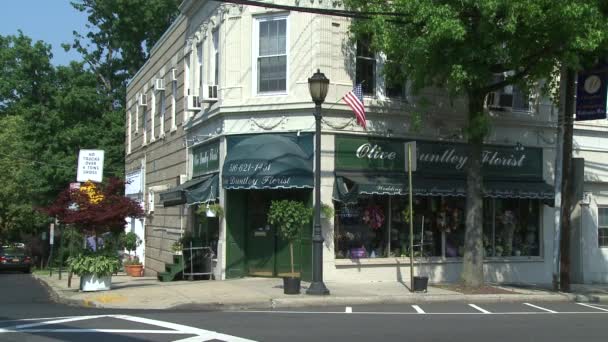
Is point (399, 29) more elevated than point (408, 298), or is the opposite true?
point (399, 29)

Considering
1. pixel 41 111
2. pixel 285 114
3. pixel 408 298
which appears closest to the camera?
pixel 408 298

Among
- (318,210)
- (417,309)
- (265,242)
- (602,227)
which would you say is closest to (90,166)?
(265,242)

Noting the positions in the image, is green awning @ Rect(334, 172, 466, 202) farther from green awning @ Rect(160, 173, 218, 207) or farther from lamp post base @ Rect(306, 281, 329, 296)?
green awning @ Rect(160, 173, 218, 207)

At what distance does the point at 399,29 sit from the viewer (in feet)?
49.3

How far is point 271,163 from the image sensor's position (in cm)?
1653

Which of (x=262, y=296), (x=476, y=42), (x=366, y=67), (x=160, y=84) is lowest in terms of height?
(x=262, y=296)

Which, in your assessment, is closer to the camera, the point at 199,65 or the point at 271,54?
the point at 271,54

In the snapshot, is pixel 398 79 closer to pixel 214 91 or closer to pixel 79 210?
pixel 214 91

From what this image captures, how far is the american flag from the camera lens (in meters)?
16.3

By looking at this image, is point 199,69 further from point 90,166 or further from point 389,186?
point 389,186

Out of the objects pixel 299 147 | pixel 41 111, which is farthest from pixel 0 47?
pixel 299 147

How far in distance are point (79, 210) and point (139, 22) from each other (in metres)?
31.2

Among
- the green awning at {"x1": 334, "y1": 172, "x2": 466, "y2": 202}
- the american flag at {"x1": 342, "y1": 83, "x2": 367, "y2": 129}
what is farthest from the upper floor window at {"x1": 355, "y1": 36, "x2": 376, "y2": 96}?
the green awning at {"x1": 334, "y1": 172, "x2": 466, "y2": 202}

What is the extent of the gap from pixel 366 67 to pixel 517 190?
5.62m
